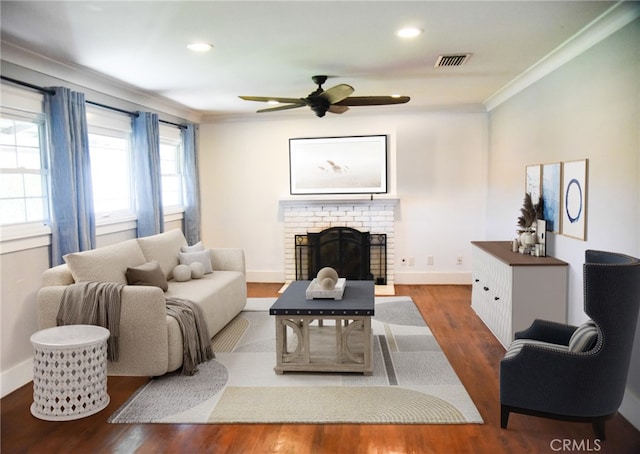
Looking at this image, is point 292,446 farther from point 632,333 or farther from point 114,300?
point 632,333

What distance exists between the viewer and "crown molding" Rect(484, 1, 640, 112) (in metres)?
2.78

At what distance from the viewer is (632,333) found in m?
2.42

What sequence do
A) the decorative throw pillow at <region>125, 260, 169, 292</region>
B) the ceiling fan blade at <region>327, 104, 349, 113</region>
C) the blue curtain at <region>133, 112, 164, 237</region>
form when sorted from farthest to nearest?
the blue curtain at <region>133, 112, 164, 237</region> < the ceiling fan blade at <region>327, 104, 349, 113</region> < the decorative throw pillow at <region>125, 260, 169, 292</region>

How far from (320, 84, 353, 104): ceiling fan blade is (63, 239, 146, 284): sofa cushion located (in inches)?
82.6

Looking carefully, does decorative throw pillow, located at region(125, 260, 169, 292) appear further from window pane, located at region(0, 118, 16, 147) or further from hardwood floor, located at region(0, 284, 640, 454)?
window pane, located at region(0, 118, 16, 147)

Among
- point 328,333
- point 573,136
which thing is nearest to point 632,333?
point 573,136

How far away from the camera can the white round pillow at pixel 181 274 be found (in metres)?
4.63

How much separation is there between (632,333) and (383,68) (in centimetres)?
276

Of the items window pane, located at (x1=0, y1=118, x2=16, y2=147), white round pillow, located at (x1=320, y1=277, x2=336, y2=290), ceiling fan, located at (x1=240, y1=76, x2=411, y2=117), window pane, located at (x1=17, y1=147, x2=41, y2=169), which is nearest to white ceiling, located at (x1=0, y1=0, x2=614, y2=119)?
ceiling fan, located at (x1=240, y1=76, x2=411, y2=117)

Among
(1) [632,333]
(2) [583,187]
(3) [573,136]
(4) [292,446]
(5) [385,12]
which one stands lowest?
(4) [292,446]

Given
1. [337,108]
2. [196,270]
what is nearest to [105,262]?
[196,270]

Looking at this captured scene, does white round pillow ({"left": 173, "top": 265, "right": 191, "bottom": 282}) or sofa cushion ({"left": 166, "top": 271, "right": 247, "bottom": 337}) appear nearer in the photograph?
sofa cushion ({"left": 166, "top": 271, "right": 247, "bottom": 337})

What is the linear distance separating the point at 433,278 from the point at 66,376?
4807mm

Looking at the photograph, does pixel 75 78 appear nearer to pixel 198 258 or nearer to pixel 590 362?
pixel 198 258
